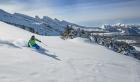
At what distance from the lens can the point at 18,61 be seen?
16.9 m

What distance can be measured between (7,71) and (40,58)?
5.73 meters

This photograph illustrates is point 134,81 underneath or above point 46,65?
underneath

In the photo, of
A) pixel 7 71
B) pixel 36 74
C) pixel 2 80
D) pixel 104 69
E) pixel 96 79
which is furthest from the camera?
pixel 104 69

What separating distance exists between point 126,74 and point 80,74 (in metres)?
4.94

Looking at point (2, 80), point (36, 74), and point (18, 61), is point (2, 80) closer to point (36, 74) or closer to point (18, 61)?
point (36, 74)

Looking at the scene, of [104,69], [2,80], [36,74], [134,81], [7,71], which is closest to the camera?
[2,80]

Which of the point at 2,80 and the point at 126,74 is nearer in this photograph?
the point at 2,80

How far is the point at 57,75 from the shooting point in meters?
15.8

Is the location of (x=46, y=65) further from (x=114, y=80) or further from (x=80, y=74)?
(x=114, y=80)

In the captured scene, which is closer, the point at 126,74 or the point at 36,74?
the point at 36,74

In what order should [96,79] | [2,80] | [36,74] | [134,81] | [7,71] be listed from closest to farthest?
[2,80] < [7,71] < [36,74] < [96,79] < [134,81]

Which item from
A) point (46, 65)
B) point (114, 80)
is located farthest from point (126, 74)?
point (46, 65)

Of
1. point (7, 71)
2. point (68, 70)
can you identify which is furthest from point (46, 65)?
point (7, 71)

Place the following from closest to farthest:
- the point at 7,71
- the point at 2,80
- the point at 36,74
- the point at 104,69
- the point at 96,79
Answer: the point at 2,80 → the point at 7,71 → the point at 36,74 → the point at 96,79 → the point at 104,69
